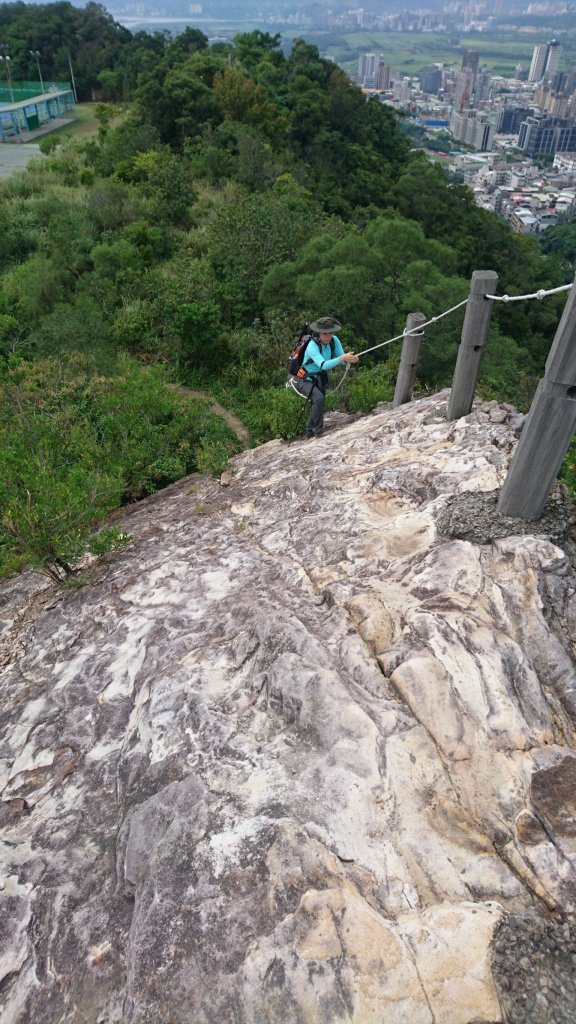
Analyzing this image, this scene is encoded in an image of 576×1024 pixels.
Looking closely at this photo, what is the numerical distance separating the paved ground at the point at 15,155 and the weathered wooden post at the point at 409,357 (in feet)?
99.4

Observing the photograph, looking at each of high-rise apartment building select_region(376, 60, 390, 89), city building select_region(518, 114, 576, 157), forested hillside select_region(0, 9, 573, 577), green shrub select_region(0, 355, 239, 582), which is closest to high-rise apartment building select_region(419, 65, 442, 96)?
high-rise apartment building select_region(376, 60, 390, 89)

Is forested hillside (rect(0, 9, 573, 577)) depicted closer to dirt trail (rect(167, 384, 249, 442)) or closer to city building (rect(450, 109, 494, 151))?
dirt trail (rect(167, 384, 249, 442))

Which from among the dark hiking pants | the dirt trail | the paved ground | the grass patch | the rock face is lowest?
the dirt trail

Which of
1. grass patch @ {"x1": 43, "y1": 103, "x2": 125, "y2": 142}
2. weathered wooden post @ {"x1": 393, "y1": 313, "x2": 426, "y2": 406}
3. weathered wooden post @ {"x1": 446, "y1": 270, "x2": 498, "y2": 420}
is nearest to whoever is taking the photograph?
weathered wooden post @ {"x1": 446, "y1": 270, "x2": 498, "y2": 420}

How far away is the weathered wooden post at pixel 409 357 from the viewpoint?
25.7ft

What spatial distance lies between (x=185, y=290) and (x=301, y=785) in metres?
15.3

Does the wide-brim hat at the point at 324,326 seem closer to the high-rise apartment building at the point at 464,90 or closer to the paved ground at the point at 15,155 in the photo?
the paved ground at the point at 15,155

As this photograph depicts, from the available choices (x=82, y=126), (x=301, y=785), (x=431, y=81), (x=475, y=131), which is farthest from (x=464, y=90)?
(x=301, y=785)

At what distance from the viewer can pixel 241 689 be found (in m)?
4.08

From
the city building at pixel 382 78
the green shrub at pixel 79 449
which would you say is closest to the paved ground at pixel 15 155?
the green shrub at pixel 79 449

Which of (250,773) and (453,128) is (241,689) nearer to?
(250,773)

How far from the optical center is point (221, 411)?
13625 mm

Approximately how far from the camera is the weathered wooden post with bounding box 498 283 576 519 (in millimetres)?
4055

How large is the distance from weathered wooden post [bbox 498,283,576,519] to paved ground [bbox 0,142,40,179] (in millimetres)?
33995
